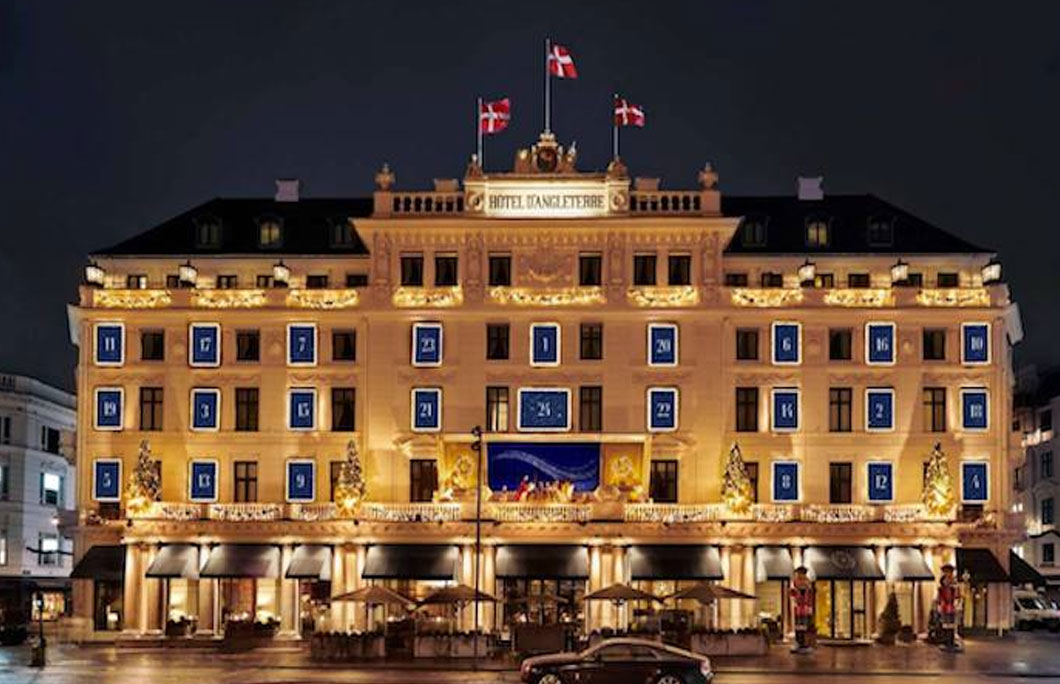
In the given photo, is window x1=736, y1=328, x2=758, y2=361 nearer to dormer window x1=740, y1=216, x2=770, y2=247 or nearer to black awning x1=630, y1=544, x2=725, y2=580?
dormer window x1=740, y1=216, x2=770, y2=247

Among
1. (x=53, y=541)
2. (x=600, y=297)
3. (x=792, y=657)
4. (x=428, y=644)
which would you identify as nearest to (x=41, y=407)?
(x=53, y=541)

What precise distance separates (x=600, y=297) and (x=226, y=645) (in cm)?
2675

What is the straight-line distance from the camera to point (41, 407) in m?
110

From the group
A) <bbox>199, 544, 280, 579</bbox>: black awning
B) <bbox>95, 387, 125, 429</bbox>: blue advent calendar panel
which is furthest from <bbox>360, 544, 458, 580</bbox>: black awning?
<bbox>95, 387, 125, 429</bbox>: blue advent calendar panel

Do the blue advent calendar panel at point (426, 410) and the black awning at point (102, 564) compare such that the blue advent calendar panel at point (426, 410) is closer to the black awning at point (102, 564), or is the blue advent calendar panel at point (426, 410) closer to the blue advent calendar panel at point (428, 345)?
the blue advent calendar panel at point (428, 345)

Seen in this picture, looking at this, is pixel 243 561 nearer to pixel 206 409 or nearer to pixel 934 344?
pixel 206 409

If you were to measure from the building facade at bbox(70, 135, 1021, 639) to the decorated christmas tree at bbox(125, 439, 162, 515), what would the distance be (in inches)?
9.0

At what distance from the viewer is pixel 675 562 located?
81.2m

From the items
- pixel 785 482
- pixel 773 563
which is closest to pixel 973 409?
pixel 785 482

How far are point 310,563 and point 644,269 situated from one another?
21.6 m

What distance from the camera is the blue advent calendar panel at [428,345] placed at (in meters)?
86.7

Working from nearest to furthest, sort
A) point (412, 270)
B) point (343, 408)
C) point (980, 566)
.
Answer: point (980, 566)
point (412, 270)
point (343, 408)

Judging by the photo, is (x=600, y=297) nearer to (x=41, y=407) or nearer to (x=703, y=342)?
(x=703, y=342)

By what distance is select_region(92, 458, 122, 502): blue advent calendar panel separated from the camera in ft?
286
